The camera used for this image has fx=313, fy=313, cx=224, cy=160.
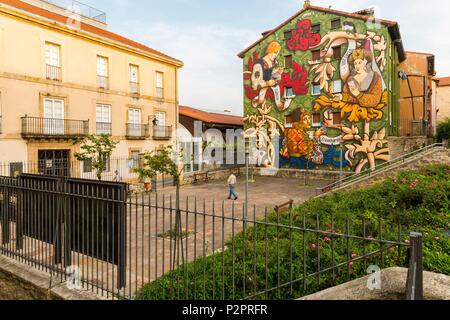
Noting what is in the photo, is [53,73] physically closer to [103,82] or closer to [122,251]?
[103,82]

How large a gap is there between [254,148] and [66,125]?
16748 millimetres

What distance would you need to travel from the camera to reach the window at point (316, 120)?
86.6 feet

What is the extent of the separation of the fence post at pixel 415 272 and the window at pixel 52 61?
21.1 metres

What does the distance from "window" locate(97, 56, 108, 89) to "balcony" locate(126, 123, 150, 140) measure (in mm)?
3287

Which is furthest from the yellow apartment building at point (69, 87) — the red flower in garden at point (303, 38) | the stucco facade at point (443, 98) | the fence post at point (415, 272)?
the stucco facade at point (443, 98)

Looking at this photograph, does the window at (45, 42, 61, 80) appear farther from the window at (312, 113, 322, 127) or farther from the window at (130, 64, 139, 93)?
the window at (312, 113, 322, 127)

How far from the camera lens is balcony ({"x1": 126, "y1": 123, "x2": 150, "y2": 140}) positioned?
23.4 metres

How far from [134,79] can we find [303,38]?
48.4ft

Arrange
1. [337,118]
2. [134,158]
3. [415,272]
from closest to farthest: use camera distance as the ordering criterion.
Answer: [415,272] < [134,158] < [337,118]

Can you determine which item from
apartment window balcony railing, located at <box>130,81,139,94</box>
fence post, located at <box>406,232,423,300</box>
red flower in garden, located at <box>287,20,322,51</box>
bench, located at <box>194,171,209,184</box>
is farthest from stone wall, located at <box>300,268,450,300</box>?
red flower in garden, located at <box>287,20,322,51</box>

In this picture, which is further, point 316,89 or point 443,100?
point 443,100

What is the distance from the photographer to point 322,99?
85.8 ft

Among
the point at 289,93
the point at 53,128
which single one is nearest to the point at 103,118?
the point at 53,128
